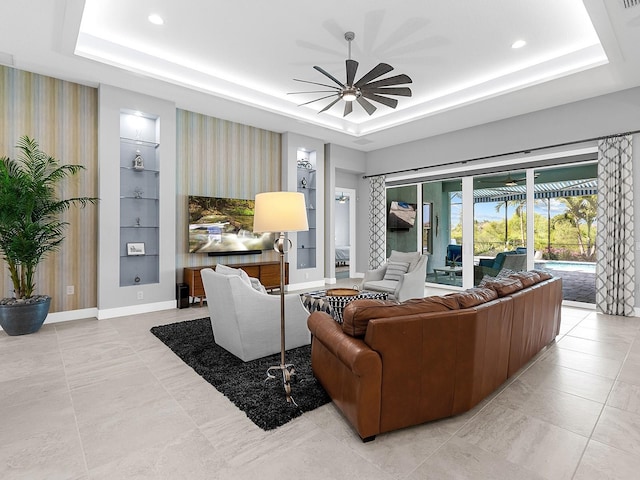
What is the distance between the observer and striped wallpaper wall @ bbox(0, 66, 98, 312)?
4273 mm

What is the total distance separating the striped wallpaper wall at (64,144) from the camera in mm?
4273

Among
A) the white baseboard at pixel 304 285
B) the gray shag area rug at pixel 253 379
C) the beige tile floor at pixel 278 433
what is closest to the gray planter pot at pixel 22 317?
the beige tile floor at pixel 278 433

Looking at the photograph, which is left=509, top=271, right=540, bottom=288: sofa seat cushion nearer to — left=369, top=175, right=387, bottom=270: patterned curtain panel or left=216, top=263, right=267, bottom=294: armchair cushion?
left=216, top=263, right=267, bottom=294: armchair cushion

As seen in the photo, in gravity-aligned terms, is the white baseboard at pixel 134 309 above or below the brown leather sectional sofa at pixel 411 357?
below

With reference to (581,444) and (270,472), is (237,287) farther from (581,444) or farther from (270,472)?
(581,444)

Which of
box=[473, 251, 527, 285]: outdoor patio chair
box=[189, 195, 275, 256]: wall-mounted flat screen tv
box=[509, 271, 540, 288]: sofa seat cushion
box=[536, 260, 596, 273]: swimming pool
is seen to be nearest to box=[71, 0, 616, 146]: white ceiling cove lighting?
box=[189, 195, 275, 256]: wall-mounted flat screen tv

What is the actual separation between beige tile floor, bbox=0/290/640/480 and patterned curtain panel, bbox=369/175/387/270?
16.8 feet

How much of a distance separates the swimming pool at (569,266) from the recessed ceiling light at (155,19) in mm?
6412

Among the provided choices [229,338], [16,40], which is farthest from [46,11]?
[229,338]

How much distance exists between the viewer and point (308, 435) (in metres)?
2.05

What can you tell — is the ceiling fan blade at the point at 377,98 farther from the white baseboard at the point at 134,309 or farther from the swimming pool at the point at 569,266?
the white baseboard at the point at 134,309

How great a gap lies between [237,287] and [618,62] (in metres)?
4.91

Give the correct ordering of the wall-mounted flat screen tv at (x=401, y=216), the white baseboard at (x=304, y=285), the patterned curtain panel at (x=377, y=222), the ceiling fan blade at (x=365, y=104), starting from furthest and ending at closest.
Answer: the patterned curtain panel at (x=377, y=222)
the wall-mounted flat screen tv at (x=401, y=216)
the white baseboard at (x=304, y=285)
the ceiling fan blade at (x=365, y=104)

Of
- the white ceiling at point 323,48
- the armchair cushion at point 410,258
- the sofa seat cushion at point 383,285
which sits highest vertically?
the white ceiling at point 323,48
